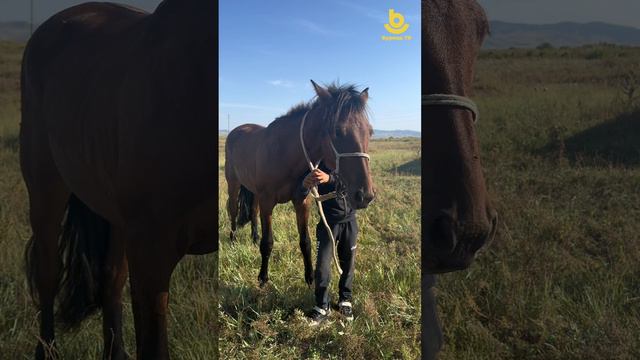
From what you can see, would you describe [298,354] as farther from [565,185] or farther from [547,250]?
[565,185]

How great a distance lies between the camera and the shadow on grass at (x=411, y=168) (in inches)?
61.8

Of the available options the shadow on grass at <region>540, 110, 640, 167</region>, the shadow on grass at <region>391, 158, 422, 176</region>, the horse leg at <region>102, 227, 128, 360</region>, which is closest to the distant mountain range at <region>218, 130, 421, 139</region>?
the shadow on grass at <region>391, 158, 422, 176</region>

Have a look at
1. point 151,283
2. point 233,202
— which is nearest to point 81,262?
point 151,283

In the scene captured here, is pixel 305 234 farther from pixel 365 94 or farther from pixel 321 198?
pixel 365 94

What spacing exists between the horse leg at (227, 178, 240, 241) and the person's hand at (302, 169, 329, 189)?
289mm

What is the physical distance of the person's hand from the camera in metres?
1.68

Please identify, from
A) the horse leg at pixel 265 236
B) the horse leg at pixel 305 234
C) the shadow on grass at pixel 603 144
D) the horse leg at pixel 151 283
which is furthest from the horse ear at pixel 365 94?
the shadow on grass at pixel 603 144

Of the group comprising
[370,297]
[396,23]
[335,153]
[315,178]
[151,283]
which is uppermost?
[396,23]

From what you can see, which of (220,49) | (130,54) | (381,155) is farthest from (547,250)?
(130,54)

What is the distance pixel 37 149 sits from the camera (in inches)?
80.5

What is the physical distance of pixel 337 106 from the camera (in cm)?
159

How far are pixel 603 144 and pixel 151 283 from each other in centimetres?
522

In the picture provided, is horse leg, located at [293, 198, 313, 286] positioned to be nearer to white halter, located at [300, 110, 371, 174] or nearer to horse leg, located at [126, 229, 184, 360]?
white halter, located at [300, 110, 371, 174]

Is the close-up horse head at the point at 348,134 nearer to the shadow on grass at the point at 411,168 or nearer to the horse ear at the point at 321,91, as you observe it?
the horse ear at the point at 321,91
